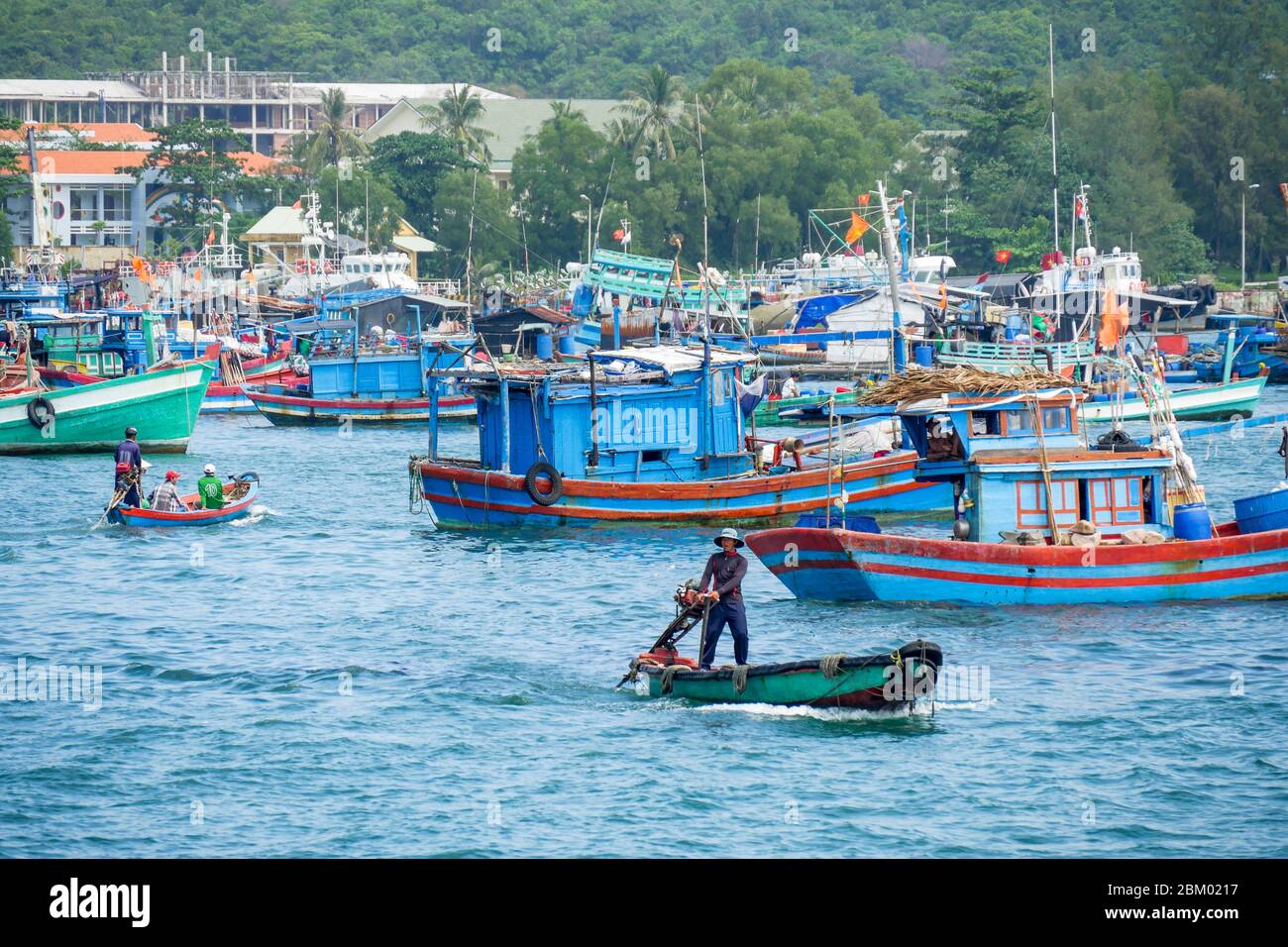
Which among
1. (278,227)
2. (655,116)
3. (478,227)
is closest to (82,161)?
(278,227)

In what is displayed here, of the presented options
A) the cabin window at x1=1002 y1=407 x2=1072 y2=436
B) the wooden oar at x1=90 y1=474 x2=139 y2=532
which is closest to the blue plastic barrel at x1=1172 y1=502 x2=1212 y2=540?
the cabin window at x1=1002 y1=407 x2=1072 y2=436

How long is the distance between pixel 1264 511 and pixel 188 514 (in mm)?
19654

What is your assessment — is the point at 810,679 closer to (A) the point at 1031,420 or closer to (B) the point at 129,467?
(A) the point at 1031,420

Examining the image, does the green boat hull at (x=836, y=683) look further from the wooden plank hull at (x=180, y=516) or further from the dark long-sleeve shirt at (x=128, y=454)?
the wooden plank hull at (x=180, y=516)

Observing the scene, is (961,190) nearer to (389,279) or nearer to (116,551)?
(389,279)

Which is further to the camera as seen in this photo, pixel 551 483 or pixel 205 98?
pixel 205 98

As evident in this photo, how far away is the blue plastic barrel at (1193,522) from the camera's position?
90.5 ft

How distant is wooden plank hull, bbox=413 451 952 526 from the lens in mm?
35062

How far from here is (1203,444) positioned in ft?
172

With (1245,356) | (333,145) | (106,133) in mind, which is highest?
(106,133)

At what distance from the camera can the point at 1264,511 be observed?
28.5 m

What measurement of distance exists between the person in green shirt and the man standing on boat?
16.8 meters
